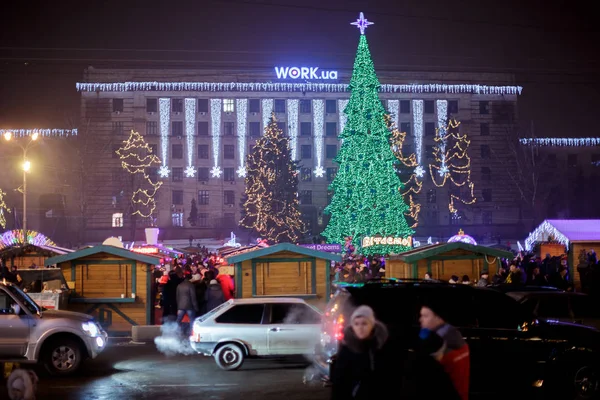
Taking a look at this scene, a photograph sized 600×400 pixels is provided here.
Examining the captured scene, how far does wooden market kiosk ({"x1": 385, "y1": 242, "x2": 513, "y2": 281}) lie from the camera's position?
23.2 m

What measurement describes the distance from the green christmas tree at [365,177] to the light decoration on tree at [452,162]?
3365cm

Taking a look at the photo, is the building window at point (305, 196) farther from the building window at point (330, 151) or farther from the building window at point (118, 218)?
the building window at point (118, 218)

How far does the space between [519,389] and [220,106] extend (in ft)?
246

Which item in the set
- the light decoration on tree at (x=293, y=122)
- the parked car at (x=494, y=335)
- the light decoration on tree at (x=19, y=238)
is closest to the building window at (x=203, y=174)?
the light decoration on tree at (x=293, y=122)

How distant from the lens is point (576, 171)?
8719 cm

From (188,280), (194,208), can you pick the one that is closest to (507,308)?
(188,280)

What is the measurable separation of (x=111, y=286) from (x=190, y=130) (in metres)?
62.9

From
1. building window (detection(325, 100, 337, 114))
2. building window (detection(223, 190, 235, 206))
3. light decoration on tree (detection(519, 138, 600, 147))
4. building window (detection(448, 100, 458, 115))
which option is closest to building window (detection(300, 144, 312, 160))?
building window (detection(325, 100, 337, 114))

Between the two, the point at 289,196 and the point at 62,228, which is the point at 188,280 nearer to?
the point at 289,196

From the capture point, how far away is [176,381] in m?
13.2

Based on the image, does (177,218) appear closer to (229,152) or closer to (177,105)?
(229,152)

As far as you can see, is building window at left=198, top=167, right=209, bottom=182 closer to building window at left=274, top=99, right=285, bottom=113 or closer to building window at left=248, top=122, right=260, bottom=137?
building window at left=248, top=122, right=260, bottom=137

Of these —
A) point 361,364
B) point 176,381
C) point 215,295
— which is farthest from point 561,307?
point 361,364

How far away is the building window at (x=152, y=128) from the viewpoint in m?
82.9
